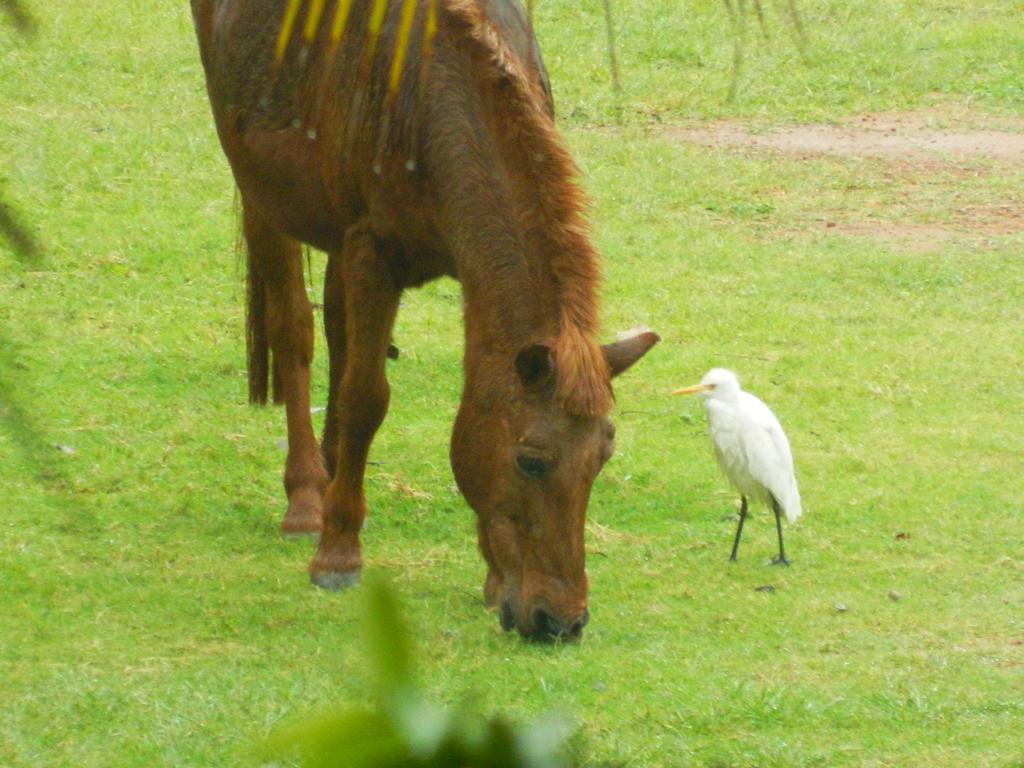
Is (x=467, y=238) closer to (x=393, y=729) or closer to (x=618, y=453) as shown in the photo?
(x=618, y=453)

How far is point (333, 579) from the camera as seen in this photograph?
18.8 feet

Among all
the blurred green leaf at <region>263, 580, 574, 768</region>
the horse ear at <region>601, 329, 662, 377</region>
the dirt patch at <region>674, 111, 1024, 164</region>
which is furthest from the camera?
the dirt patch at <region>674, 111, 1024, 164</region>

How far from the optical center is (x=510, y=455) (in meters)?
4.73

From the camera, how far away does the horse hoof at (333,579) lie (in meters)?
5.73

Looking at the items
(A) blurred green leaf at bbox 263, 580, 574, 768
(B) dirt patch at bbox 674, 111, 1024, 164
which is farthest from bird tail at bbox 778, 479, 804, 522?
(B) dirt patch at bbox 674, 111, 1024, 164

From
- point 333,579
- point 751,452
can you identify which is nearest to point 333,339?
point 333,579

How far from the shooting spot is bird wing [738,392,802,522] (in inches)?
255

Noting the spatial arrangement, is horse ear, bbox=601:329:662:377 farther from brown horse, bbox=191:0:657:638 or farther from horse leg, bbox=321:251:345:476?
horse leg, bbox=321:251:345:476

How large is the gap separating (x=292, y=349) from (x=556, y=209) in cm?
193

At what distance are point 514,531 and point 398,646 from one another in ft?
13.2

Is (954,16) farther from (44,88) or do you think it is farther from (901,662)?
(901,662)

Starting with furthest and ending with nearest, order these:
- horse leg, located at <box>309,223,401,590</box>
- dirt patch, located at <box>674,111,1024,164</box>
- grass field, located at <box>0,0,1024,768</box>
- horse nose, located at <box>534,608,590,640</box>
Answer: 1. dirt patch, located at <box>674,111,1024,164</box>
2. horse leg, located at <box>309,223,401,590</box>
3. horse nose, located at <box>534,608,590,640</box>
4. grass field, located at <box>0,0,1024,768</box>

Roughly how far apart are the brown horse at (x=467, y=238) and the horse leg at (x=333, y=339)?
1 cm

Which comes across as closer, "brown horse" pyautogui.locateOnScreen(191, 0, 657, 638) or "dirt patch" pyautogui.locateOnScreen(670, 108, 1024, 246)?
"brown horse" pyautogui.locateOnScreen(191, 0, 657, 638)
